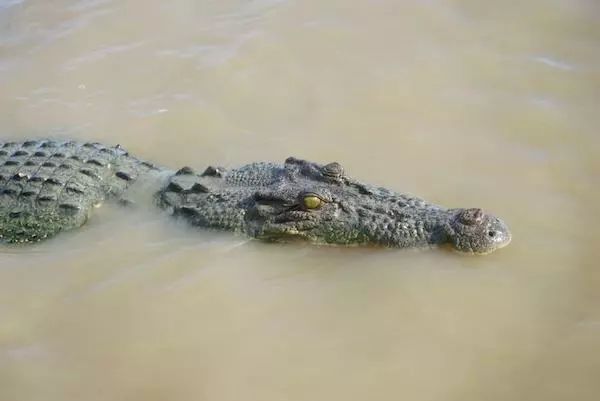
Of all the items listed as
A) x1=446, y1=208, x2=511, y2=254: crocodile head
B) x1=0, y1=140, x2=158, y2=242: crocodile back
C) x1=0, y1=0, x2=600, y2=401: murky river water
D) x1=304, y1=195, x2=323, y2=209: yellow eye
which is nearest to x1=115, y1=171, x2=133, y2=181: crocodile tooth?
x1=0, y1=140, x2=158, y2=242: crocodile back

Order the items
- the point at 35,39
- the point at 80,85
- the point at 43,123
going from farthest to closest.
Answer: the point at 35,39 → the point at 80,85 → the point at 43,123

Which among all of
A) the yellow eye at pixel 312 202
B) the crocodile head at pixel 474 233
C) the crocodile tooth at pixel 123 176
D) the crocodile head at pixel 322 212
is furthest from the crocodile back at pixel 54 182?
the crocodile head at pixel 474 233

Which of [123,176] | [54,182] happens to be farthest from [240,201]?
[54,182]

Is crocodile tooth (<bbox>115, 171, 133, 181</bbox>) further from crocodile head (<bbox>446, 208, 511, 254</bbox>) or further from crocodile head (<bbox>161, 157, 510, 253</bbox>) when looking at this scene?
crocodile head (<bbox>446, 208, 511, 254</bbox>)

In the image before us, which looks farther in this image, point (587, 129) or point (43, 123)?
point (43, 123)

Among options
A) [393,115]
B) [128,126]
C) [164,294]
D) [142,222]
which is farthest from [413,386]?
[128,126]

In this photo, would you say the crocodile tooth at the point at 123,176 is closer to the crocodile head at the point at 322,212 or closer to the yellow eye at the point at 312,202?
the crocodile head at the point at 322,212

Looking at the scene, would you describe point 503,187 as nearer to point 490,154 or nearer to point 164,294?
point 490,154
